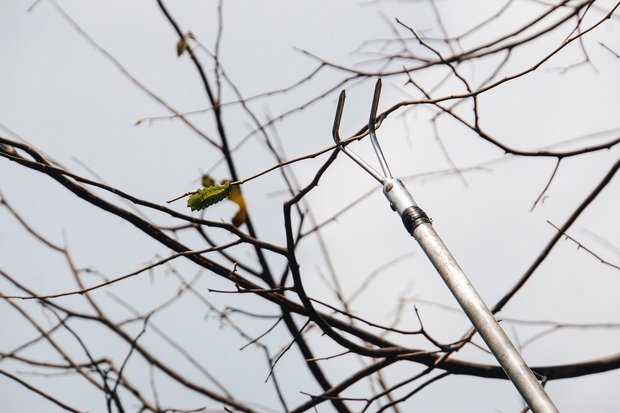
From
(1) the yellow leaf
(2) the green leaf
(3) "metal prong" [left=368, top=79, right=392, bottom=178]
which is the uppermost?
(1) the yellow leaf

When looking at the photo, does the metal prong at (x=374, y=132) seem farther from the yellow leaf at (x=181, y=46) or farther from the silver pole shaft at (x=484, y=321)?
the yellow leaf at (x=181, y=46)

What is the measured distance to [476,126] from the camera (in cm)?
176

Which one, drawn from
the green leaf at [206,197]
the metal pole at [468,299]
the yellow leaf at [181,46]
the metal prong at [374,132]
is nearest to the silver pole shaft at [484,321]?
the metal pole at [468,299]

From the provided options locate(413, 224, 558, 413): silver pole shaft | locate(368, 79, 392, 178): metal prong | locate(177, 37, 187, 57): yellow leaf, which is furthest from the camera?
locate(177, 37, 187, 57): yellow leaf

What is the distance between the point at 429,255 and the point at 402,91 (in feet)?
5.28

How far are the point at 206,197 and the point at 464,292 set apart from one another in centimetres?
67

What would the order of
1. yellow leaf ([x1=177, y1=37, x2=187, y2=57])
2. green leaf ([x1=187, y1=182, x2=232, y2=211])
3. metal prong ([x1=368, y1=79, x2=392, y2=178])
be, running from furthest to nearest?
1. yellow leaf ([x1=177, y1=37, x2=187, y2=57])
2. green leaf ([x1=187, y1=182, x2=232, y2=211])
3. metal prong ([x1=368, y1=79, x2=392, y2=178])

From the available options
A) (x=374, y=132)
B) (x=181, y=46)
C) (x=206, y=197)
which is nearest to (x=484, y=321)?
(x=374, y=132)

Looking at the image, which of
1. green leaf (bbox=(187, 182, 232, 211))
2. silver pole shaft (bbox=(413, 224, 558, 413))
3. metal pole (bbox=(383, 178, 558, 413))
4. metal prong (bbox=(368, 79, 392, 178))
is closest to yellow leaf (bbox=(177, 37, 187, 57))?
green leaf (bbox=(187, 182, 232, 211))

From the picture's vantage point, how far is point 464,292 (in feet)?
3.09

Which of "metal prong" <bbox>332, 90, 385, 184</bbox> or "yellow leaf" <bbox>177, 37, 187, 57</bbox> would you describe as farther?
"yellow leaf" <bbox>177, 37, 187, 57</bbox>

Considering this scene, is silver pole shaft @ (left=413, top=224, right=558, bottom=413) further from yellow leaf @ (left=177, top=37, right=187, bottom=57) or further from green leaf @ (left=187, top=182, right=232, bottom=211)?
yellow leaf @ (left=177, top=37, right=187, bottom=57)

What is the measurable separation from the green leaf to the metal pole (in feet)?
1.41

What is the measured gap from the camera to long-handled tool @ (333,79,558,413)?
2.78 ft
